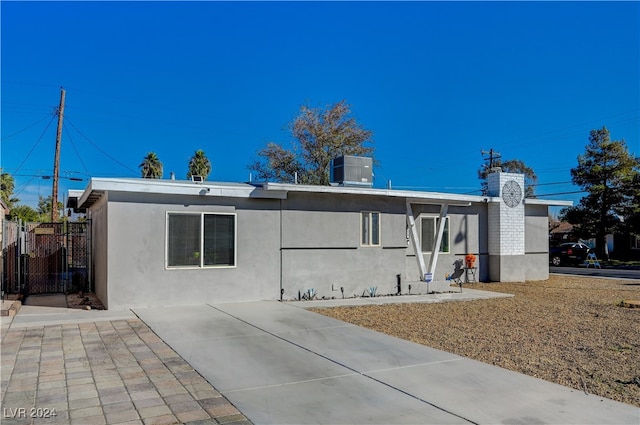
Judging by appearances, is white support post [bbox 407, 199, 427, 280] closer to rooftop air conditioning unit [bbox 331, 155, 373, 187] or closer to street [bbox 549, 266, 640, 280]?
rooftop air conditioning unit [bbox 331, 155, 373, 187]

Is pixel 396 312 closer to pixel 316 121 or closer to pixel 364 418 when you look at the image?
pixel 364 418

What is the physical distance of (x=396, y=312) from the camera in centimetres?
1020

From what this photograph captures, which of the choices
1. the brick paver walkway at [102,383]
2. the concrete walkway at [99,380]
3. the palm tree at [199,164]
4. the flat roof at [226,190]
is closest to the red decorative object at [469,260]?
the flat roof at [226,190]

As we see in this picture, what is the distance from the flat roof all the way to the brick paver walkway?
3353 mm

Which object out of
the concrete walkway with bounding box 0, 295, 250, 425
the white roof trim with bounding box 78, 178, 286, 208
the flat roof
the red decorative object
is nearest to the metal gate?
the flat roof

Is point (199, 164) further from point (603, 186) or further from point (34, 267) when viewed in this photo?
point (603, 186)

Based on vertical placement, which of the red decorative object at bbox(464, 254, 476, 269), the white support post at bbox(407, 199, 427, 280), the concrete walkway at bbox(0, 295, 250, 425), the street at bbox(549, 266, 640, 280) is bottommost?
the street at bbox(549, 266, 640, 280)

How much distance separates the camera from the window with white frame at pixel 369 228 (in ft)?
41.7

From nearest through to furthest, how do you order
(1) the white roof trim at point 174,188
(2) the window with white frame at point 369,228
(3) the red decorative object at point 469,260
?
1. (1) the white roof trim at point 174,188
2. (2) the window with white frame at point 369,228
3. (3) the red decorative object at point 469,260

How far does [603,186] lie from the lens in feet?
109

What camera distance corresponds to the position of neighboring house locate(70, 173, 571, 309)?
9898 mm

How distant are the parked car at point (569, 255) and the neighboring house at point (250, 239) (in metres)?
16.6

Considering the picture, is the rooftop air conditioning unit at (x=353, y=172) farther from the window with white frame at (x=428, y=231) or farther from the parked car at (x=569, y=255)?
the parked car at (x=569, y=255)

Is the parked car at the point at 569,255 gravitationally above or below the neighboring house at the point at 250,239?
below
